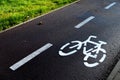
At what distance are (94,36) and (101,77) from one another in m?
2.86

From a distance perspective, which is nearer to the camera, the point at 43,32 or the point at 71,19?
the point at 43,32

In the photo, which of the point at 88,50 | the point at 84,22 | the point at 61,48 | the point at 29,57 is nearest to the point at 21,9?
the point at 84,22

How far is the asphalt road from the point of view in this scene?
19.0ft

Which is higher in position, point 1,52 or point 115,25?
point 1,52

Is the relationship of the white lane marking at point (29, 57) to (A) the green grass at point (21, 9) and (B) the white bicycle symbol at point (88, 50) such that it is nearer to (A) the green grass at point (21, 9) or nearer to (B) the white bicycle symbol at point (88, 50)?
(B) the white bicycle symbol at point (88, 50)

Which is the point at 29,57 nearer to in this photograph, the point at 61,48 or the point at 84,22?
the point at 61,48

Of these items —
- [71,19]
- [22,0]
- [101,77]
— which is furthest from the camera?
[22,0]

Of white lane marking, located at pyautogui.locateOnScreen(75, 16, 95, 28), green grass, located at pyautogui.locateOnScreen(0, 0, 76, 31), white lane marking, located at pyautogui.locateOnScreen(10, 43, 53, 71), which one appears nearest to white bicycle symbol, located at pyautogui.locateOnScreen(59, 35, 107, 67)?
white lane marking, located at pyautogui.locateOnScreen(10, 43, 53, 71)

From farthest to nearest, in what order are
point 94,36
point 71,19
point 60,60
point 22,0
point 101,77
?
point 22,0, point 71,19, point 94,36, point 60,60, point 101,77

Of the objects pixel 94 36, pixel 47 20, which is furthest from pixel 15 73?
pixel 47 20

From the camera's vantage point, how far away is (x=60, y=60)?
6.39m

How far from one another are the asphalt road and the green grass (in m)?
0.62

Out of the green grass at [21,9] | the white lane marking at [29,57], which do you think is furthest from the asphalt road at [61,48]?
the green grass at [21,9]

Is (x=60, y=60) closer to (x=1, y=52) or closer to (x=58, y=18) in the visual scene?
(x=1, y=52)
